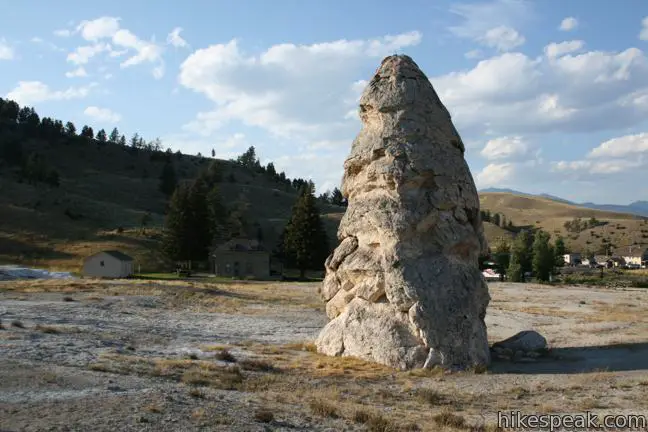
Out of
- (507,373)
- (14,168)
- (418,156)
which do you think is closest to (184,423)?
(507,373)

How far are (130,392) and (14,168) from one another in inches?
5132

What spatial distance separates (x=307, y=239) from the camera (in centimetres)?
6875

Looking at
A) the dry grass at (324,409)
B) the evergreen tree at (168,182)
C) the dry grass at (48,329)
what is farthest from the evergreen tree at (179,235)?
the evergreen tree at (168,182)

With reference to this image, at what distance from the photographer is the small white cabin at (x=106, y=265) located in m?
59.5

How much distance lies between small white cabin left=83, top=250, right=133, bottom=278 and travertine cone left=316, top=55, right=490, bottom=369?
42.6 meters

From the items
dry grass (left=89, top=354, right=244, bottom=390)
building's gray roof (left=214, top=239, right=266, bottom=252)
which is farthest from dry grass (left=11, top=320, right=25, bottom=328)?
building's gray roof (left=214, top=239, right=266, bottom=252)

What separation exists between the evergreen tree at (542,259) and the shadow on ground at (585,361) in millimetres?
60308

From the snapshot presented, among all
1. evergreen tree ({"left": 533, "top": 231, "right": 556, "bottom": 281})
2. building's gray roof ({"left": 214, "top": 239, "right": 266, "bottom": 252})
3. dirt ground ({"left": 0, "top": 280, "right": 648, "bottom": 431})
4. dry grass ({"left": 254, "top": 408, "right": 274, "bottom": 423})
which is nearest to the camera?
dry grass ({"left": 254, "top": 408, "right": 274, "bottom": 423})

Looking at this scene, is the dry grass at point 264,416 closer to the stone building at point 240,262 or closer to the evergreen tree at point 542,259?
the stone building at point 240,262

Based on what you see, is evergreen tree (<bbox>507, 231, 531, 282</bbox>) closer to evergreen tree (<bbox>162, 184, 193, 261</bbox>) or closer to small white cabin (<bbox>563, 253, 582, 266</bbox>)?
evergreen tree (<bbox>162, 184, 193, 261</bbox>)

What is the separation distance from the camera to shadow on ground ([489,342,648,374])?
740 inches

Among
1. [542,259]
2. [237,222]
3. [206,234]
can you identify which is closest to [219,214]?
[237,222]

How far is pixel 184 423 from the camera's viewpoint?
1041cm

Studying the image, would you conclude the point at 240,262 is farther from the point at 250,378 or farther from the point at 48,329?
the point at 250,378
